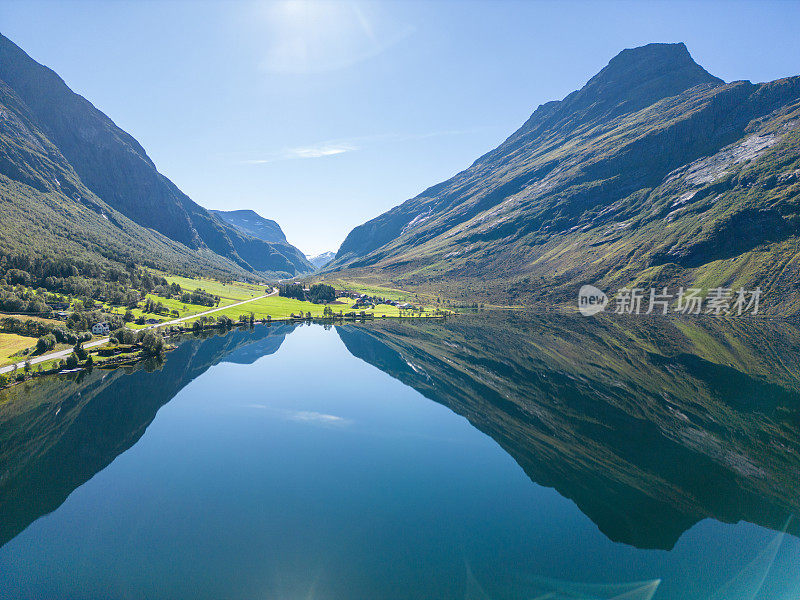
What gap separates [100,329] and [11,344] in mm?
20211

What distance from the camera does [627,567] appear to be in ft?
79.0

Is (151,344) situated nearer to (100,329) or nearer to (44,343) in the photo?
(44,343)

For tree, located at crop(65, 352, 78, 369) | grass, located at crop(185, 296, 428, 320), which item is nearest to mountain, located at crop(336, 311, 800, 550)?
tree, located at crop(65, 352, 78, 369)

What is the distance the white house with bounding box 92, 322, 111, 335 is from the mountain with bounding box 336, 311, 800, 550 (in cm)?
6579

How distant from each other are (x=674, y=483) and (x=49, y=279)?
17033cm

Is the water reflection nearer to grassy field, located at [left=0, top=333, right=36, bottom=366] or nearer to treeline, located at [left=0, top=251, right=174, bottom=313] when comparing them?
grassy field, located at [left=0, top=333, right=36, bottom=366]

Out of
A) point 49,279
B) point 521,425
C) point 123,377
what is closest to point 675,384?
point 521,425

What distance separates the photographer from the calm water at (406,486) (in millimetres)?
23094

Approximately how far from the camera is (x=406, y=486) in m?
33.9

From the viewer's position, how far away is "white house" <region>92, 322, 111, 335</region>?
92.2 m

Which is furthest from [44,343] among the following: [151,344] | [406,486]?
[406,486]

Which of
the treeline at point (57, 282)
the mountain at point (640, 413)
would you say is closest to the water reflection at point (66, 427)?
the mountain at point (640, 413)

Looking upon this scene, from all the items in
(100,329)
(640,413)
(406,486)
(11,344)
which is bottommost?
(406,486)

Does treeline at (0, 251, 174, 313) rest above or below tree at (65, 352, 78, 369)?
above
